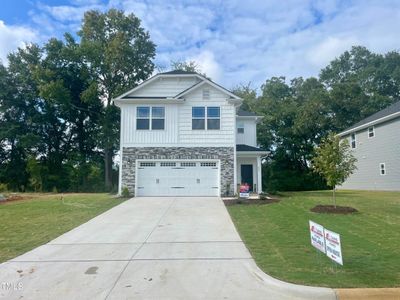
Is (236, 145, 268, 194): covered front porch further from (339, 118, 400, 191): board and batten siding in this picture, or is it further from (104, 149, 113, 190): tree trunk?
(104, 149, 113, 190): tree trunk

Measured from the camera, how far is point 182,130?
65.3 ft

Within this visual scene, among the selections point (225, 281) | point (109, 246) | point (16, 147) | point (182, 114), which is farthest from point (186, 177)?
point (16, 147)

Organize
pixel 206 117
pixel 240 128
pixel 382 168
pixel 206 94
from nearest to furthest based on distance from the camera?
pixel 206 117 < pixel 206 94 < pixel 240 128 < pixel 382 168

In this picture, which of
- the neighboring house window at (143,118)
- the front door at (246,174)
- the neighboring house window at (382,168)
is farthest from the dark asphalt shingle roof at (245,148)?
the neighboring house window at (382,168)

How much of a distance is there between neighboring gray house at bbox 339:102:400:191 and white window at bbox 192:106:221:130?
1217 cm

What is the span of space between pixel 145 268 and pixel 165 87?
16196 millimetres

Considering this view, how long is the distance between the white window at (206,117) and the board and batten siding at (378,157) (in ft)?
41.4

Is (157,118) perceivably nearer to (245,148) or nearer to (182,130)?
(182,130)

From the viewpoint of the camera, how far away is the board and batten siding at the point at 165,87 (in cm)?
2117

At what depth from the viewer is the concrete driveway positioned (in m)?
5.27

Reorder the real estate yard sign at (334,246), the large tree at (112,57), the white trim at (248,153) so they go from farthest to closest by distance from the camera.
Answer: the large tree at (112,57), the white trim at (248,153), the real estate yard sign at (334,246)

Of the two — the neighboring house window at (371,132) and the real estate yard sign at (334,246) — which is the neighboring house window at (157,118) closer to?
the real estate yard sign at (334,246)

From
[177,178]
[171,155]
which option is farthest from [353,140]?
[171,155]

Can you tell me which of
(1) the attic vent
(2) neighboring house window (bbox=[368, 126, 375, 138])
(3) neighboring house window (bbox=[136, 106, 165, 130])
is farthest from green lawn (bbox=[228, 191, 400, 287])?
(2) neighboring house window (bbox=[368, 126, 375, 138])
